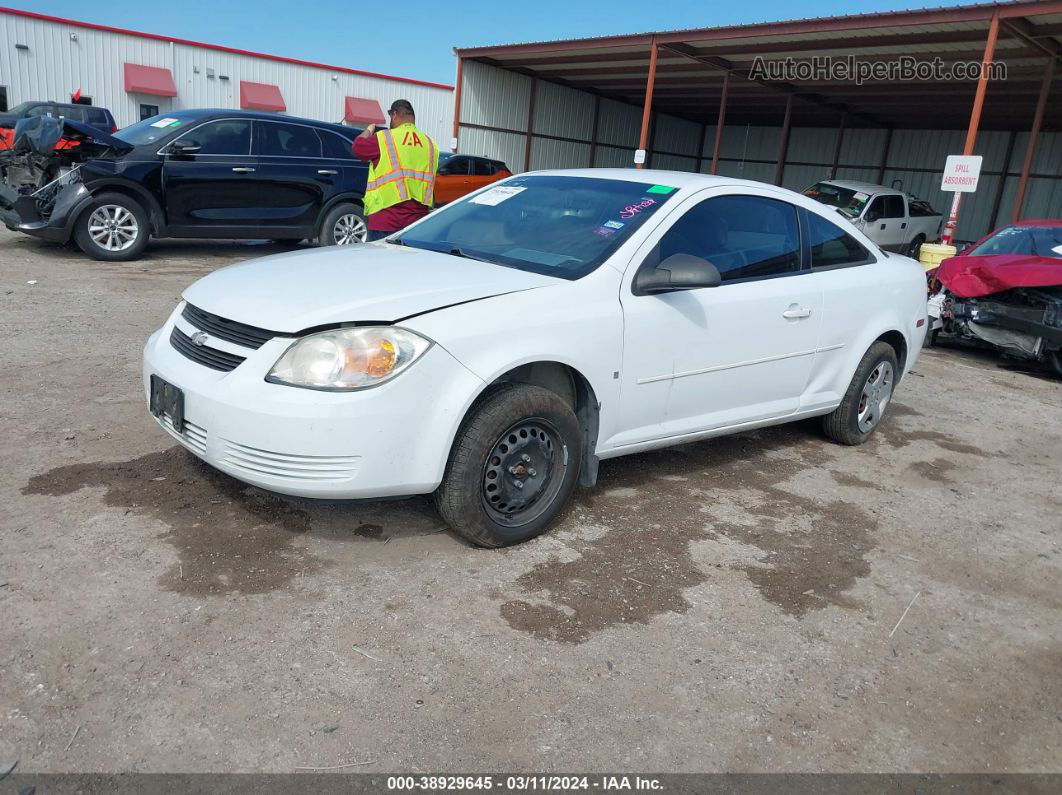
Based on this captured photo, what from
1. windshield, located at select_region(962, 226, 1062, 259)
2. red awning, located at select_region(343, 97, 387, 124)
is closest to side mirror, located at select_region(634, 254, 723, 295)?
windshield, located at select_region(962, 226, 1062, 259)

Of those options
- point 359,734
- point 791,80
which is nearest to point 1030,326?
point 359,734

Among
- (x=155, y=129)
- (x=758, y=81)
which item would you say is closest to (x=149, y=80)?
(x=758, y=81)

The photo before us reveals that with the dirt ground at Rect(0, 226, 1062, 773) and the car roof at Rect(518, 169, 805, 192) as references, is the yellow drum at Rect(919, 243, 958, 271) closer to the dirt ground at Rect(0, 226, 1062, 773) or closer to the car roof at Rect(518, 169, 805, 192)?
the dirt ground at Rect(0, 226, 1062, 773)

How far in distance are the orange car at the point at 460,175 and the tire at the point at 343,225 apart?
469 centimetres

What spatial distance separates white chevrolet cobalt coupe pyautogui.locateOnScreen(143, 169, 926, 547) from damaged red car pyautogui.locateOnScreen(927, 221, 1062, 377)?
367 cm

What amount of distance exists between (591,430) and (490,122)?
2018cm

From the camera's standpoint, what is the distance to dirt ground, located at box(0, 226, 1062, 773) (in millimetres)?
2322

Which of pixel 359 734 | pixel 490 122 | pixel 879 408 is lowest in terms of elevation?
pixel 359 734

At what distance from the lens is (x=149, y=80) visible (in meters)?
26.3

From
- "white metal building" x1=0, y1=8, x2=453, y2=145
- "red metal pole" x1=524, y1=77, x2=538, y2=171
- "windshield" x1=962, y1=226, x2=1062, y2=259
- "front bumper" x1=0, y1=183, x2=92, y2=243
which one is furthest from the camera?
"white metal building" x1=0, y1=8, x2=453, y2=145

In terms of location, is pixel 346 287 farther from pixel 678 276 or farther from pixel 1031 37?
pixel 1031 37

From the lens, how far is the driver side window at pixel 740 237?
3934mm

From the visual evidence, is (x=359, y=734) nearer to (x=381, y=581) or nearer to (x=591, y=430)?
(x=381, y=581)

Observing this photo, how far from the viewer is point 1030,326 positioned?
301 inches
